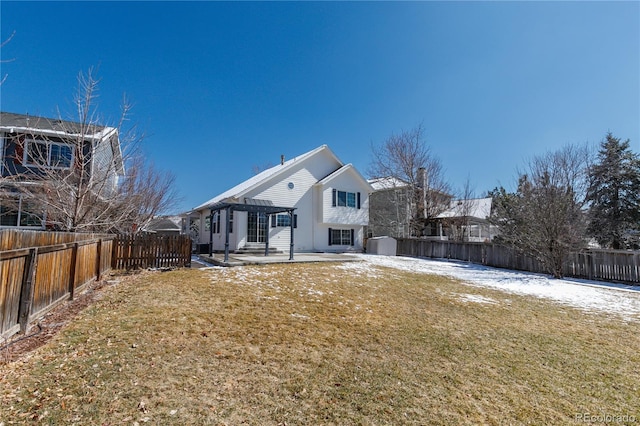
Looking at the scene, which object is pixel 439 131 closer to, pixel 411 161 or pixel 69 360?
pixel 411 161

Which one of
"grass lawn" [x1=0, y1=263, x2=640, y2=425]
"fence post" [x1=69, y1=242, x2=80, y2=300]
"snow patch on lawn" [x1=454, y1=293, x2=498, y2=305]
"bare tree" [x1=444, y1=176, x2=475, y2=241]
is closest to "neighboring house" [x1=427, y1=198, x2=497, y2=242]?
"bare tree" [x1=444, y1=176, x2=475, y2=241]

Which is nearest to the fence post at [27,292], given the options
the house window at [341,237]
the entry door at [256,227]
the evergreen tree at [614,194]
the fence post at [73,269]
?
the fence post at [73,269]

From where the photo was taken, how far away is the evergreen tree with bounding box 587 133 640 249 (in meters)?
20.9

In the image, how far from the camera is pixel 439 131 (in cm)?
2417

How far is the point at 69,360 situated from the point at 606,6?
54.5 ft

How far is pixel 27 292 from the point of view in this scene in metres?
4.17

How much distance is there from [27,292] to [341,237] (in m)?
18.8

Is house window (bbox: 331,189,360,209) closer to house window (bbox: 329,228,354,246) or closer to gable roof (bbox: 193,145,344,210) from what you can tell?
house window (bbox: 329,228,354,246)

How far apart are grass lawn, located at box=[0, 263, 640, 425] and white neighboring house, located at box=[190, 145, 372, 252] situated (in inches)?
421

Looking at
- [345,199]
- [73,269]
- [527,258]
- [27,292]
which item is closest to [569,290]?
[527,258]

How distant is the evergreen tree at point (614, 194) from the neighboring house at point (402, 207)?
1010 cm

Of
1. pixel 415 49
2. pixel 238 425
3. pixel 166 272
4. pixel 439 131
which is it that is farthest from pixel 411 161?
pixel 238 425

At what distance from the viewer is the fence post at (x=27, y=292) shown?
162 inches

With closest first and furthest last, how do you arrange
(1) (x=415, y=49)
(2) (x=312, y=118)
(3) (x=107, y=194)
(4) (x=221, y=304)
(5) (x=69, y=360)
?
(5) (x=69, y=360), (4) (x=221, y=304), (3) (x=107, y=194), (1) (x=415, y=49), (2) (x=312, y=118)
